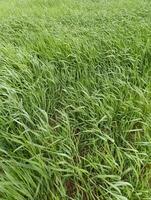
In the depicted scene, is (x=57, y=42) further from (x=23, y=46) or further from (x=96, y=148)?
(x=96, y=148)

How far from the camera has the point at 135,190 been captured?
1676 mm

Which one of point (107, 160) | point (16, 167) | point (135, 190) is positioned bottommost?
point (135, 190)

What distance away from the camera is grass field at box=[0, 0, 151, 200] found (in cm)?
168

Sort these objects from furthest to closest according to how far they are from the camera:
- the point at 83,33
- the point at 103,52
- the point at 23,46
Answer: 1. the point at 83,33
2. the point at 23,46
3. the point at 103,52

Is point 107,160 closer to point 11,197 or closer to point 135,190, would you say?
point 135,190

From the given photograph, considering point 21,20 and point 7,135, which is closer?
point 7,135

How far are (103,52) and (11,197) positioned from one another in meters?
1.81

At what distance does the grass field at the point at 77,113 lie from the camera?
1.68 m

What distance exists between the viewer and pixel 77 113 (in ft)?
7.36

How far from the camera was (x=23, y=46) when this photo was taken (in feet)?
10.7

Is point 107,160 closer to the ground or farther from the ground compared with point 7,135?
closer to the ground

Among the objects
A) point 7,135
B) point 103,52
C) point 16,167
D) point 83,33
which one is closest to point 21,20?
point 83,33

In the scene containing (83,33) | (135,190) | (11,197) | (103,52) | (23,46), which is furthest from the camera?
(83,33)

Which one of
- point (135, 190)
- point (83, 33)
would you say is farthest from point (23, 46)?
point (135, 190)
